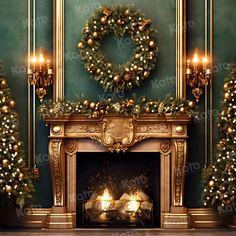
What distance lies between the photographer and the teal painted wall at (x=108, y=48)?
43.3ft

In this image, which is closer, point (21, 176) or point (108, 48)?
point (21, 176)

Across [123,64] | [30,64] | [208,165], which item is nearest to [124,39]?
[123,64]

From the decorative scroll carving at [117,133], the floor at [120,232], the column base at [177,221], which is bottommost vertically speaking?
the floor at [120,232]

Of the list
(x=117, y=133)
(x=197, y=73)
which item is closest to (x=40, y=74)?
(x=117, y=133)

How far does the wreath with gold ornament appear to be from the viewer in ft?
42.6

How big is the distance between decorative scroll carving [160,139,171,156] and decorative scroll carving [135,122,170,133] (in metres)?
0.19

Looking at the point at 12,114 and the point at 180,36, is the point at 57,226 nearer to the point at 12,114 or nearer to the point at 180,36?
the point at 12,114

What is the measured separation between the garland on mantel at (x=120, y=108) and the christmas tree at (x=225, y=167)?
54 centimetres

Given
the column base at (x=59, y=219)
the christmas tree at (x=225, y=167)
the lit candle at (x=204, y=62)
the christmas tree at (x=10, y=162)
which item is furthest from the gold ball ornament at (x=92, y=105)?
the christmas tree at (x=225, y=167)

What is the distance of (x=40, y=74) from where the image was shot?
1311 centimetres

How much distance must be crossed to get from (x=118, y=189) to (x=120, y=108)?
1357mm

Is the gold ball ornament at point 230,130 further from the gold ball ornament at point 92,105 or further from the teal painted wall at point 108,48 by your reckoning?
the gold ball ornament at point 92,105

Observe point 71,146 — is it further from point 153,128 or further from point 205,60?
point 205,60

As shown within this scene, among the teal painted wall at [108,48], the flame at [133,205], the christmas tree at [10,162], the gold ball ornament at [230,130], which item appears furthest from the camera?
the flame at [133,205]
